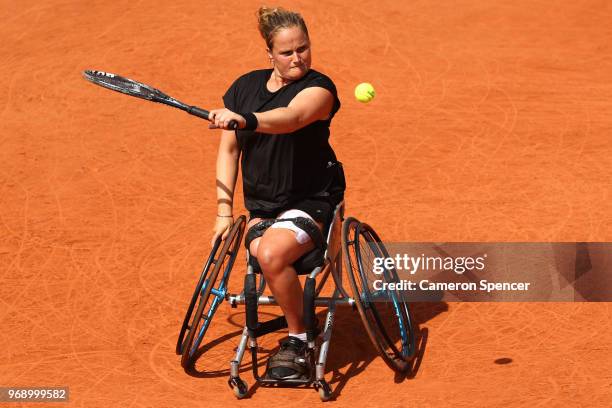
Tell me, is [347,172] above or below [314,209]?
above

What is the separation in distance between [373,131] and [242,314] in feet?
13.2

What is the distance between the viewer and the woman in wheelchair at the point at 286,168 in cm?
689

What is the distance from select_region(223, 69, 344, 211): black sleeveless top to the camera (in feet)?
23.3

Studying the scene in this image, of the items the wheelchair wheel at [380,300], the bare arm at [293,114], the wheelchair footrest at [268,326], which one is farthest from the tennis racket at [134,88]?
the wheelchair footrest at [268,326]

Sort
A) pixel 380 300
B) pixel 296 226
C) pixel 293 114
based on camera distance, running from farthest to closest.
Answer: pixel 380 300 < pixel 296 226 < pixel 293 114

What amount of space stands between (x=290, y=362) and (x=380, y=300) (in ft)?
3.06

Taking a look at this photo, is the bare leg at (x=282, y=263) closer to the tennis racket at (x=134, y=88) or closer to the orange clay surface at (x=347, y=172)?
the orange clay surface at (x=347, y=172)

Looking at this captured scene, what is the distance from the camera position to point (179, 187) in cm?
1084

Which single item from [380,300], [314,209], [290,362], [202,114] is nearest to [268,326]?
[290,362]

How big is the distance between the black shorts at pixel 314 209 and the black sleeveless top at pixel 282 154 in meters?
0.03

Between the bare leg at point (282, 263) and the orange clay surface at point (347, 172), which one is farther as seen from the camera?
the orange clay surface at point (347, 172)

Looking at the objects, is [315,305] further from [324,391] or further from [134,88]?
[134,88]

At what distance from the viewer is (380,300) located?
7.68 meters

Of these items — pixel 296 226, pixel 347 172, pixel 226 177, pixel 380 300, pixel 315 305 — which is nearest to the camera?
pixel 296 226
